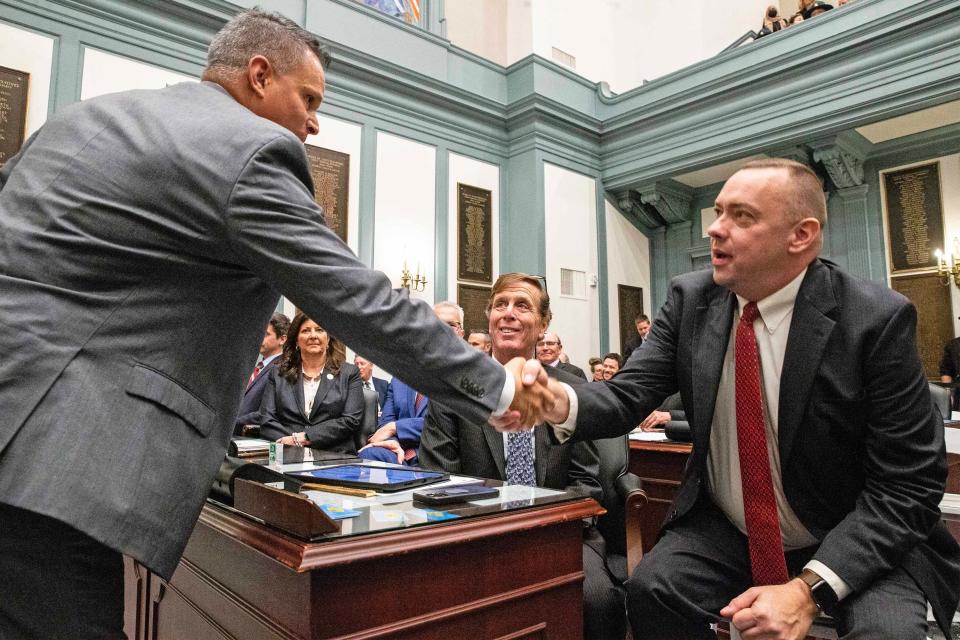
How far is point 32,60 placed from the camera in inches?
211

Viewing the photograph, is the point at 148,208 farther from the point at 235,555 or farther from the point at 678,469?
the point at 678,469

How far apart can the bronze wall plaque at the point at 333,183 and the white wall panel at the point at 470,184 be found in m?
1.40

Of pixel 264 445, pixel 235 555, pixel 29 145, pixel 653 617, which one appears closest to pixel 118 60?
pixel 264 445

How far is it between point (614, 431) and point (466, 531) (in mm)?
707

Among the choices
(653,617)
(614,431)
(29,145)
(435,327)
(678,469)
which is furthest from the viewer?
(678,469)

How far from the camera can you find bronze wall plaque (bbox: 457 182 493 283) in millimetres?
8008

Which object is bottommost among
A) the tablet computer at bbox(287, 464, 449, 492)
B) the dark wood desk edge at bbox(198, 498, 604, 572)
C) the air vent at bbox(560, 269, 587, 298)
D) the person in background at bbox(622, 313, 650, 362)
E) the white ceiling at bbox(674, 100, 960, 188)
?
the dark wood desk edge at bbox(198, 498, 604, 572)

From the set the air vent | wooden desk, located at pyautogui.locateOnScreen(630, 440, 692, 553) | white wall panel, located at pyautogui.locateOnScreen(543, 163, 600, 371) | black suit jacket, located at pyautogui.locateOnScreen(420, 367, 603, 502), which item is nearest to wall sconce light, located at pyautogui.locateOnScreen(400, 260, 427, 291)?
white wall panel, located at pyautogui.locateOnScreen(543, 163, 600, 371)

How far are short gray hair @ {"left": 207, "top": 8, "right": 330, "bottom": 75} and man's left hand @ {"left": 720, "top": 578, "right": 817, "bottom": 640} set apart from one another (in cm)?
156

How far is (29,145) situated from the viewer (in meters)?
1.29

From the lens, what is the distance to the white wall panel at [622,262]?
9258mm

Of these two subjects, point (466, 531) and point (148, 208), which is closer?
point (148, 208)

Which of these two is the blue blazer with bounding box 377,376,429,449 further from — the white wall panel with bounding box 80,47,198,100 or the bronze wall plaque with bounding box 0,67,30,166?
the bronze wall plaque with bounding box 0,67,30,166

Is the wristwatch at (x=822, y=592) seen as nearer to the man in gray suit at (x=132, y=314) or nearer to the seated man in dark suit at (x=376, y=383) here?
the man in gray suit at (x=132, y=314)
